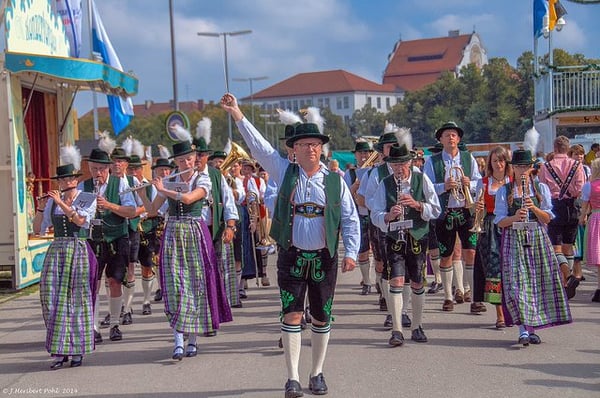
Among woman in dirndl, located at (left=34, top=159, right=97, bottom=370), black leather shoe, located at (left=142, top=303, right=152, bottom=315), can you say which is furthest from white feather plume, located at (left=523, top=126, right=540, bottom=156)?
black leather shoe, located at (left=142, top=303, right=152, bottom=315)

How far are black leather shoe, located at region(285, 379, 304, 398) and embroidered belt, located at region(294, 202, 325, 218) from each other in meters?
1.26

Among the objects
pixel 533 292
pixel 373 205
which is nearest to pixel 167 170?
pixel 373 205

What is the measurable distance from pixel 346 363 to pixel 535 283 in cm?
202

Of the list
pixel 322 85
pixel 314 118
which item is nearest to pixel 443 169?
pixel 314 118

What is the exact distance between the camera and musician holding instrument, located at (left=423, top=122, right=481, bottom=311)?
30.3 ft

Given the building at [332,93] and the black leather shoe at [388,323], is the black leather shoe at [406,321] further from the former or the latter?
the building at [332,93]

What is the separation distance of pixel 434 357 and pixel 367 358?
0.61 metres

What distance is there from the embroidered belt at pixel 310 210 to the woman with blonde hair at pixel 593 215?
5.33 metres

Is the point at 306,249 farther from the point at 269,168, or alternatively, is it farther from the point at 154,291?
the point at 154,291

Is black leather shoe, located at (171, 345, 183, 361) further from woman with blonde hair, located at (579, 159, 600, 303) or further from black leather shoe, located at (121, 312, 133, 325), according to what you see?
woman with blonde hair, located at (579, 159, 600, 303)

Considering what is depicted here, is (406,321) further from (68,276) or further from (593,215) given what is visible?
(68,276)

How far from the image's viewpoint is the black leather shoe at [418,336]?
7.73m

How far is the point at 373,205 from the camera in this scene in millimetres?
7770

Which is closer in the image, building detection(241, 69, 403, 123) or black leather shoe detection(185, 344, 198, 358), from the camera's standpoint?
black leather shoe detection(185, 344, 198, 358)
